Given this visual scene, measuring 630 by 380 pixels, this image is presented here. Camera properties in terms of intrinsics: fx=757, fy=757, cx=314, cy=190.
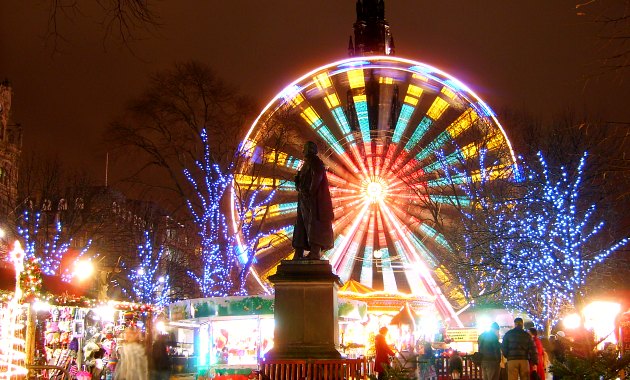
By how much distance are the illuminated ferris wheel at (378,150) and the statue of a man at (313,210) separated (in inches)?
585

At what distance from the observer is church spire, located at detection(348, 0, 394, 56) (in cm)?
8769

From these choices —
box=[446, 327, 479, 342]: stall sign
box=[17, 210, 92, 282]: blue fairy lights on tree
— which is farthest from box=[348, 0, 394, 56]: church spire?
box=[446, 327, 479, 342]: stall sign

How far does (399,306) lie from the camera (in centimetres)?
2647

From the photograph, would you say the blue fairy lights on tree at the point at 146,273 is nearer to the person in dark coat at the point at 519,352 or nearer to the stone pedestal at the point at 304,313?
the stone pedestal at the point at 304,313

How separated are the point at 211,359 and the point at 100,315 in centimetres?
958

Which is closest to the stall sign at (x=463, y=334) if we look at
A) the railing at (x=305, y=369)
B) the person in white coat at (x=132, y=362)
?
the railing at (x=305, y=369)

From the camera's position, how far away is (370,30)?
291 feet

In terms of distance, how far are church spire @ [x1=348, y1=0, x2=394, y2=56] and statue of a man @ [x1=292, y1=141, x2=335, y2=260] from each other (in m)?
75.7

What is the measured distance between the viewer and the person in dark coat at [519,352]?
1196 cm

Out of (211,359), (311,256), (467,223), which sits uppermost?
Result: (467,223)

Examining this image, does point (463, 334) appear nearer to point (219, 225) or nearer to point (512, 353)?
point (219, 225)

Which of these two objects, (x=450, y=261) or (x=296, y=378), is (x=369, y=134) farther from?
(x=296, y=378)

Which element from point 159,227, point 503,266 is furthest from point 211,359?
point 159,227

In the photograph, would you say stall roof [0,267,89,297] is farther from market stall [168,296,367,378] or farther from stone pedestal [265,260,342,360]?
stone pedestal [265,260,342,360]
